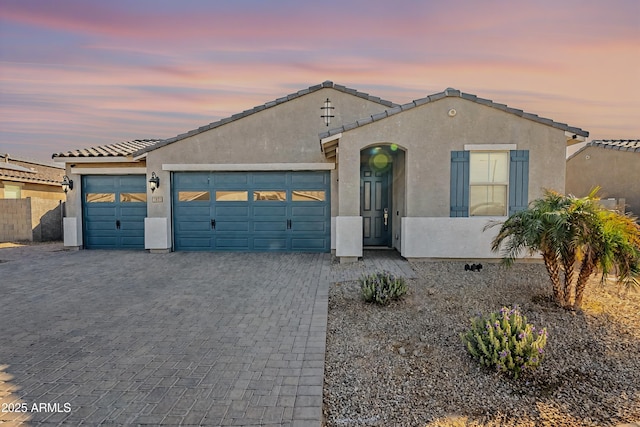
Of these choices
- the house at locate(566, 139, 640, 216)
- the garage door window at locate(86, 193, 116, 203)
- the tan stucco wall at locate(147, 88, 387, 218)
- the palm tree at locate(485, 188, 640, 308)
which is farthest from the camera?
the house at locate(566, 139, 640, 216)

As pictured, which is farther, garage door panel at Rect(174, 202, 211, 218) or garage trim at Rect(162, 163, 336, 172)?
garage door panel at Rect(174, 202, 211, 218)

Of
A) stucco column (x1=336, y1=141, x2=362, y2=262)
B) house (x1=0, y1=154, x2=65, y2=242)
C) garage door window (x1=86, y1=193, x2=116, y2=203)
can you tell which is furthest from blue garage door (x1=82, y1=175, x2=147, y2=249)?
stucco column (x1=336, y1=141, x2=362, y2=262)

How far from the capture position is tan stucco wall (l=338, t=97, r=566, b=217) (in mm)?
8711

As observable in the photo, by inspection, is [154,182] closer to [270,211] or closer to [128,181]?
[128,181]

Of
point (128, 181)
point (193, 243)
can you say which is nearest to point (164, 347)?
point (193, 243)

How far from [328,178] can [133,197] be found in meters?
6.80

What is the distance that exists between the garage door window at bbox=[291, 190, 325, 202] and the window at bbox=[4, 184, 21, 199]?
15356 mm

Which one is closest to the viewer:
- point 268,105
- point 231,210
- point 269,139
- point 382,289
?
point 382,289

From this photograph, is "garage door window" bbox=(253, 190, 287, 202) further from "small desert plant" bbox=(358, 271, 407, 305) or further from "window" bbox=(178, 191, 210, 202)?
"small desert plant" bbox=(358, 271, 407, 305)

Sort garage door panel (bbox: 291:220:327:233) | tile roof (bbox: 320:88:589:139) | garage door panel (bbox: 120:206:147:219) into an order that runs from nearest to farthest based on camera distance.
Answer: tile roof (bbox: 320:88:589:139)
garage door panel (bbox: 291:220:327:233)
garage door panel (bbox: 120:206:147:219)

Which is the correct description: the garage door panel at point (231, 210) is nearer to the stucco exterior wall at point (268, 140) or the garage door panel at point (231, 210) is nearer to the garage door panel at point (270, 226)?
the garage door panel at point (270, 226)

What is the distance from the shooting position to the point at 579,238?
518cm

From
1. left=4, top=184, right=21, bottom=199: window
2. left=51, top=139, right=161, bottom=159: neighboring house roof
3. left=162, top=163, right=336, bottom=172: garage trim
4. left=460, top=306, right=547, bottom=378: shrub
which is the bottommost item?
left=460, top=306, right=547, bottom=378: shrub

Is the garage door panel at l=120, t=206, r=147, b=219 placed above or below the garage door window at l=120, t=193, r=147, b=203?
below
